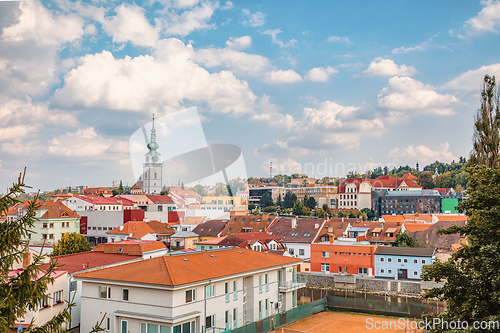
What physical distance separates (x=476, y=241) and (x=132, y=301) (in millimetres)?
9682

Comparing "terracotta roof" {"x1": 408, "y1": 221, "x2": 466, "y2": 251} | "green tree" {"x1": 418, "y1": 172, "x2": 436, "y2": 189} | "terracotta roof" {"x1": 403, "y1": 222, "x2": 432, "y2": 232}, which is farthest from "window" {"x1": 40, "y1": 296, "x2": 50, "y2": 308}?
"green tree" {"x1": 418, "y1": 172, "x2": 436, "y2": 189}

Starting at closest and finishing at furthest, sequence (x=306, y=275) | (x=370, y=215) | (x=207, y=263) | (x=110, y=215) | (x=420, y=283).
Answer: (x=207, y=263) < (x=420, y=283) < (x=306, y=275) < (x=110, y=215) < (x=370, y=215)

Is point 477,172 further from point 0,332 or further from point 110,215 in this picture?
point 110,215

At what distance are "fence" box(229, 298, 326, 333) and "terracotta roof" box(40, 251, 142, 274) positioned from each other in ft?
22.6

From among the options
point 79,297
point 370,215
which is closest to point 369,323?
point 79,297

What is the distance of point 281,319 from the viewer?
52.3 feet

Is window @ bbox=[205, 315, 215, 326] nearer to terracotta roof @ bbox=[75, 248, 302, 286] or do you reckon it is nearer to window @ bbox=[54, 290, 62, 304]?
terracotta roof @ bbox=[75, 248, 302, 286]

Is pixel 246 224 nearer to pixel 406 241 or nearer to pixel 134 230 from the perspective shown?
pixel 134 230

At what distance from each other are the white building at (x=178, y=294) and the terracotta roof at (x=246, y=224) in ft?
57.9

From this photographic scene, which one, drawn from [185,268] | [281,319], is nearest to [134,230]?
[281,319]

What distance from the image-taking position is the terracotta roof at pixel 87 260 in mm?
17016

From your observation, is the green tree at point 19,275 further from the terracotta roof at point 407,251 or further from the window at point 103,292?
the terracotta roof at point 407,251

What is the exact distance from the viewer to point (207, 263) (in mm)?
15141

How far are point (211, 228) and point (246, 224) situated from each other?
3.04 meters
